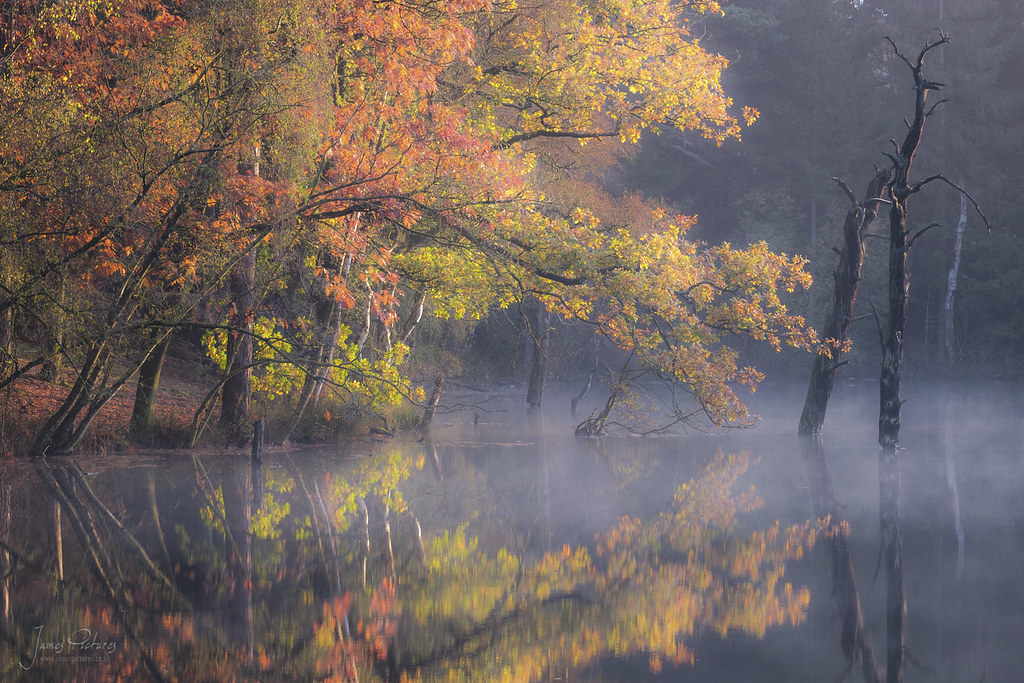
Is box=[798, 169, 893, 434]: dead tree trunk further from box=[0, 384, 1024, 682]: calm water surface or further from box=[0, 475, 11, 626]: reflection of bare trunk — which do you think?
box=[0, 475, 11, 626]: reflection of bare trunk

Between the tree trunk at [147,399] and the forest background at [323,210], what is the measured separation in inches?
1.8

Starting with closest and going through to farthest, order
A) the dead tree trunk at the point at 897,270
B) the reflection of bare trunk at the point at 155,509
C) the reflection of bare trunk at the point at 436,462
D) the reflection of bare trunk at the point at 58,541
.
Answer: the reflection of bare trunk at the point at 58,541 → the reflection of bare trunk at the point at 155,509 → the reflection of bare trunk at the point at 436,462 → the dead tree trunk at the point at 897,270

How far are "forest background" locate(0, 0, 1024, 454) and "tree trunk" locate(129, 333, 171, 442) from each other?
45 millimetres

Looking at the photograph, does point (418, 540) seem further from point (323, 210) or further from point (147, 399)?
point (147, 399)

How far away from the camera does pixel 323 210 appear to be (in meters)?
13.3

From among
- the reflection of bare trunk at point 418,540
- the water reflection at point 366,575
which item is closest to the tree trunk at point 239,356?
the water reflection at point 366,575

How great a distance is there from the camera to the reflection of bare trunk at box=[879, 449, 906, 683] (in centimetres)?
588

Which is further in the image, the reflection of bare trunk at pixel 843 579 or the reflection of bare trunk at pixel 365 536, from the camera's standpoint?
the reflection of bare trunk at pixel 365 536

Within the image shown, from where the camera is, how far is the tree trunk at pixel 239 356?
14586mm

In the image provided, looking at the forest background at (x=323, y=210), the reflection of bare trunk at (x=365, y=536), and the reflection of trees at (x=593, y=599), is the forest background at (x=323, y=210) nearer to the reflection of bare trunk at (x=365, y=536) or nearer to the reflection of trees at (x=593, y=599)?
the reflection of bare trunk at (x=365, y=536)

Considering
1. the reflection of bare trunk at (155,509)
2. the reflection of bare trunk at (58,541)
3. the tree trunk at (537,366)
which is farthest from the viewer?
the tree trunk at (537,366)

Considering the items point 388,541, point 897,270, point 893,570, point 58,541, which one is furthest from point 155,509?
point 897,270

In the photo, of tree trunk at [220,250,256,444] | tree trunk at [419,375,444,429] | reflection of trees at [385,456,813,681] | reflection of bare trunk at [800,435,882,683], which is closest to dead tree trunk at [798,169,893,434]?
reflection of bare trunk at [800,435,882,683]

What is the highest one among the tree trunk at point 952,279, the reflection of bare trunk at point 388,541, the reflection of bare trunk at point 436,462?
the tree trunk at point 952,279
